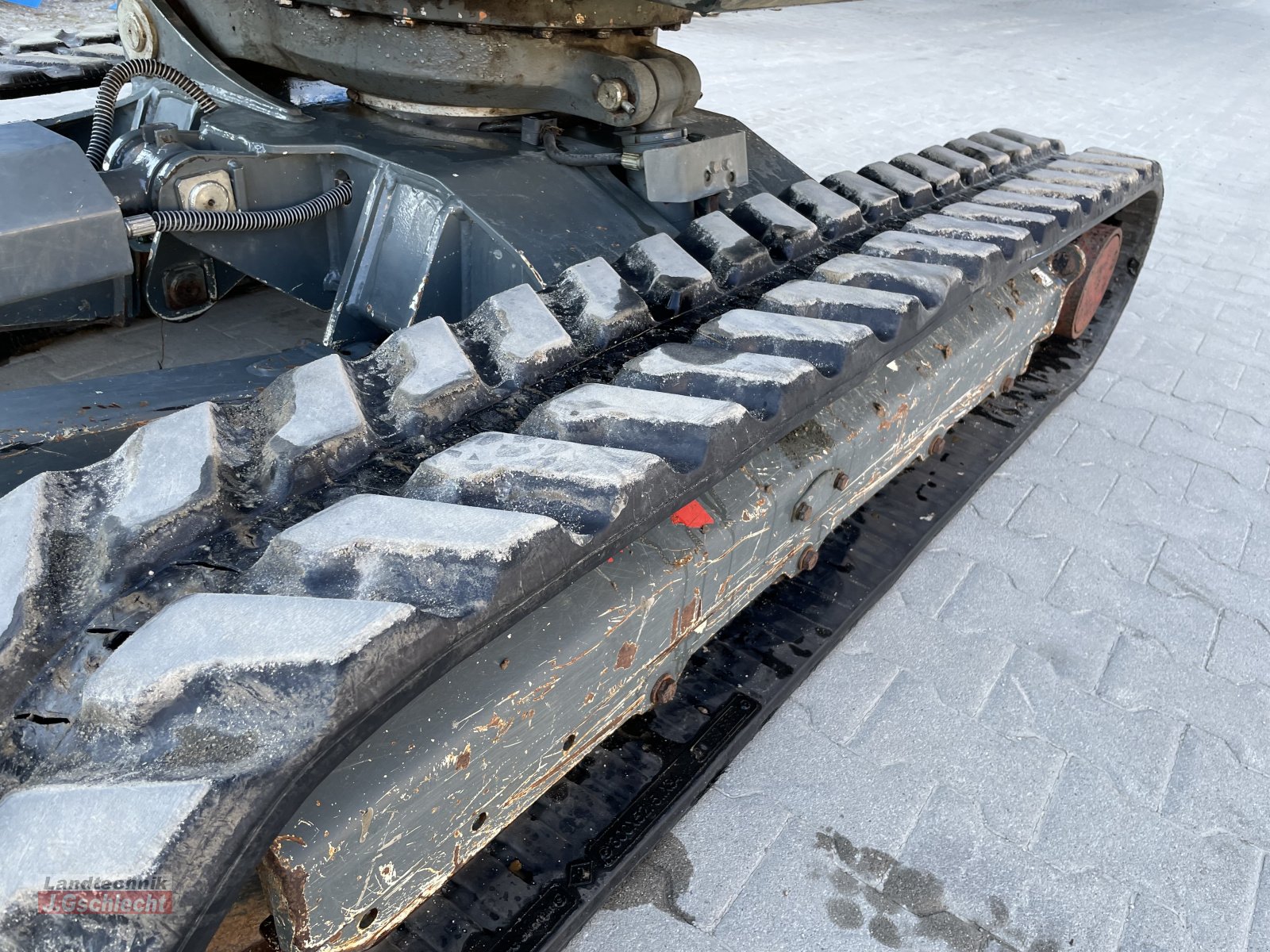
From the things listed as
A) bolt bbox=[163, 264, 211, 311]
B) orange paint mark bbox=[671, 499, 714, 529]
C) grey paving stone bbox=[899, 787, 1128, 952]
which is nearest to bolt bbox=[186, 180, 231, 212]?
bolt bbox=[163, 264, 211, 311]

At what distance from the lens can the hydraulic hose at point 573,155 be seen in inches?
75.5

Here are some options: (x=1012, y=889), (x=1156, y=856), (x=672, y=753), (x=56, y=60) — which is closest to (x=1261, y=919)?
(x=1156, y=856)

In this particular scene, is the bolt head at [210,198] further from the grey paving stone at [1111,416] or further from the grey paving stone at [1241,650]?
the grey paving stone at [1111,416]

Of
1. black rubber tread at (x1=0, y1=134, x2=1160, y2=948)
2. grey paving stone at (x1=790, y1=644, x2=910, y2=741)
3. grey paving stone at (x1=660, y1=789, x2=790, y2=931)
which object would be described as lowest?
grey paving stone at (x1=660, y1=789, x2=790, y2=931)

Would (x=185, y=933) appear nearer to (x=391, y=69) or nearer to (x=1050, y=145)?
(x=391, y=69)

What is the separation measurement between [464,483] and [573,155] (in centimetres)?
111

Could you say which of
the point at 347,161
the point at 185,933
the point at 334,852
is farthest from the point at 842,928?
the point at 347,161

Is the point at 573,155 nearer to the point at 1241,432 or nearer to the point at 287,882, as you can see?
the point at 287,882

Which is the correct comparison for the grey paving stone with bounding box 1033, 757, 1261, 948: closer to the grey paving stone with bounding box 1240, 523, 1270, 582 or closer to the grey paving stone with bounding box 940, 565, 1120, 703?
the grey paving stone with bounding box 940, 565, 1120, 703

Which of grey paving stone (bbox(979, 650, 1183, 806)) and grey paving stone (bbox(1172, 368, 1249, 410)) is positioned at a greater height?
grey paving stone (bbox(1172, 368, 1249, 410))

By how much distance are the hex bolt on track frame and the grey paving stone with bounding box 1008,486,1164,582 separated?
0.17m

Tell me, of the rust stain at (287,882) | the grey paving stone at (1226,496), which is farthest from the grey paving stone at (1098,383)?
the rust stain at (287,882)

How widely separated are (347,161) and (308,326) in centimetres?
121

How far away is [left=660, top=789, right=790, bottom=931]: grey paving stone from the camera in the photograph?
1487 millimetres
